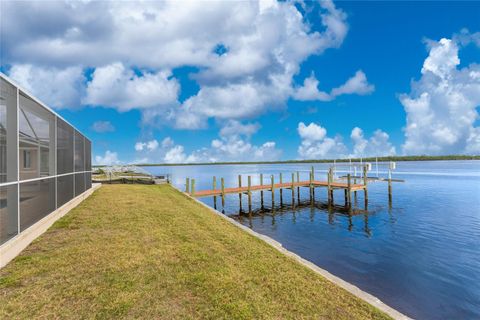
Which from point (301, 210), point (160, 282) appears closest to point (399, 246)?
point (301, 210)

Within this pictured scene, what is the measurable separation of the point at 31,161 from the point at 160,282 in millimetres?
6607

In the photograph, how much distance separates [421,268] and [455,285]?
57.9 inches

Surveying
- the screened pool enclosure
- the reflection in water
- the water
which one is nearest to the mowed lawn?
the screened pool enclosure

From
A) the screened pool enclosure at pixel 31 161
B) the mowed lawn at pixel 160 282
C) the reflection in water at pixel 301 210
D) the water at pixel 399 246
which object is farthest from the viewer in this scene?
the reflection in water at pixel 301 210

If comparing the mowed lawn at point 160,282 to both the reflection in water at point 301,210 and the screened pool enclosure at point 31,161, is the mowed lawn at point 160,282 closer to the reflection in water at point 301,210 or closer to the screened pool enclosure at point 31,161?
the screened pool enclosure at point 31,161

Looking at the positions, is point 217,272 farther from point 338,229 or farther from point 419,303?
point 338,229

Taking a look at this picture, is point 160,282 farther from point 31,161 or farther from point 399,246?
point 399,246

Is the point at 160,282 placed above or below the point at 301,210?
above

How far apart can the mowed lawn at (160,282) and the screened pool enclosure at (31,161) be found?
92 centimetres

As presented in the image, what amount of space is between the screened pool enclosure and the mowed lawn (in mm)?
918

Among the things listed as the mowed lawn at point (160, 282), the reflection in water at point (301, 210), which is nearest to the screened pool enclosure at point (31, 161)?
the mowed lawn at point (160, 282)

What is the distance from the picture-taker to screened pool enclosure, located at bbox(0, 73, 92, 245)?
20.0 feet

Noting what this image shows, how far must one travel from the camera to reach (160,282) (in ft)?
17.3

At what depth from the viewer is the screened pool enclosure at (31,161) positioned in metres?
6.11
